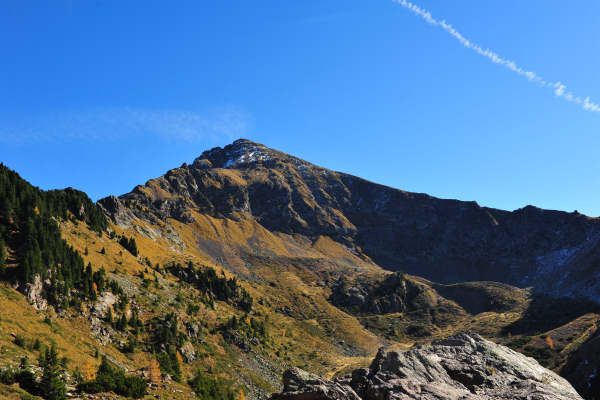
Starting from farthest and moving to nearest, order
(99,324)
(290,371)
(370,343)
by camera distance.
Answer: (370,343)
(99,324)
(290,371)

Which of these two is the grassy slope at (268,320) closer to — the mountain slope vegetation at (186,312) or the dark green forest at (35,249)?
Answer: the mountain slope vegetation at (186,312)

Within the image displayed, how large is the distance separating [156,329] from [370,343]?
340 ft

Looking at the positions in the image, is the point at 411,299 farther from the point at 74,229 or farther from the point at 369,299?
the point at 74,229

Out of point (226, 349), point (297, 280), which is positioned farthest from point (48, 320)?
point (297, 280)

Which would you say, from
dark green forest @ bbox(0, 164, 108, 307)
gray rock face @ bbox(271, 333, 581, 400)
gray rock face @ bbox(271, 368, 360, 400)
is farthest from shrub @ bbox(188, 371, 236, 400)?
gray rock face @ bbox(271, 333, 581, 400)

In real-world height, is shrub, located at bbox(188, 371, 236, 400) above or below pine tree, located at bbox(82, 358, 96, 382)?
below

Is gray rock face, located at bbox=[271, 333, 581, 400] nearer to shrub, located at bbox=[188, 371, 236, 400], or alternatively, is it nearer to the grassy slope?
the grassy slope

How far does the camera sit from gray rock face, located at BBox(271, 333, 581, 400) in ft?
51.0

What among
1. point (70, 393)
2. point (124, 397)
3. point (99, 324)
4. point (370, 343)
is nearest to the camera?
point (70, 393)

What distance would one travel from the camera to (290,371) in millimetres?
18688

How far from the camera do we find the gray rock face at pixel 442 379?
51.0ft

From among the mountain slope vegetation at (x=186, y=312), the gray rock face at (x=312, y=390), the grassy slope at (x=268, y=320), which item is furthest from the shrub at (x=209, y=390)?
the gray rock face at (x=312, y=390)

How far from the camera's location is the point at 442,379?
17.4m

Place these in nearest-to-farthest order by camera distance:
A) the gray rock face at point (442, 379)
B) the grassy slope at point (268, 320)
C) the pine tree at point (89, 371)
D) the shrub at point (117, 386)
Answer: the gray rock face at point (442, 379), the shrub at point (117, 386), the pine tree at point (89, 371), the grassy slope at point (268, 320)
